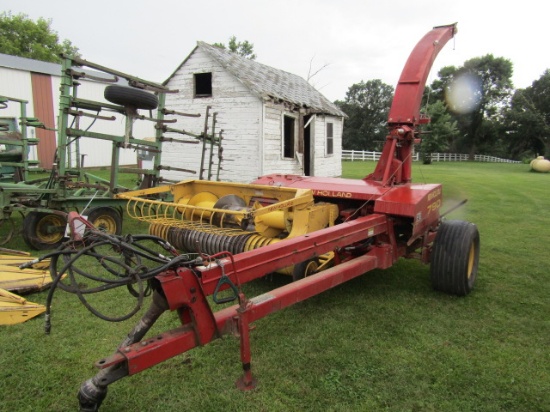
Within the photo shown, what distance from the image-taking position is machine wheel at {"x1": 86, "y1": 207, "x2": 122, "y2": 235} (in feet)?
19.8

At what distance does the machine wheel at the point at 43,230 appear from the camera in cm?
573

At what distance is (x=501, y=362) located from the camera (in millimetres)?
2984

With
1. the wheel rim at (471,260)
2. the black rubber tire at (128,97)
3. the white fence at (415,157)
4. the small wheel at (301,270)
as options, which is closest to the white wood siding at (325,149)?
the black rubber tire at (128,97)

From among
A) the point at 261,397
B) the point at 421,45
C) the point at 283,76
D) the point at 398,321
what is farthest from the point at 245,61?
the point at 261,397

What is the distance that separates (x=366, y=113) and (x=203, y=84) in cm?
5150

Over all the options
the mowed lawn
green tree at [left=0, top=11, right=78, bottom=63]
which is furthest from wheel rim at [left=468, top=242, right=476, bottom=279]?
green tree at [left=0, top=11, right=78, bottom=63]

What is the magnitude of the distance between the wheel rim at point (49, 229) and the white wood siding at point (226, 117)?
196 inches

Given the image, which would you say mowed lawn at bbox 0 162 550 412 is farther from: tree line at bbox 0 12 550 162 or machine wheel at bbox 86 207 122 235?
tree line at bbox 0 12 550 162

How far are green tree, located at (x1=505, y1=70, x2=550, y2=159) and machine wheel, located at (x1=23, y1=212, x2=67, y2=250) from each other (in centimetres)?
4911

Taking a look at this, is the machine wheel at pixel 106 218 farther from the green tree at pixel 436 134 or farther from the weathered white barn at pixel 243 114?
the green tree at pixel 436 134

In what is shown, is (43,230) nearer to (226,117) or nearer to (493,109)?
(226,117)

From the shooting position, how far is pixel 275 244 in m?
2.69

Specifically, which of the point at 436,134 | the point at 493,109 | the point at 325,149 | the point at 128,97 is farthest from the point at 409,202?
the point at 493,109

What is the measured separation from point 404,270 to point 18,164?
6511 millimetres
